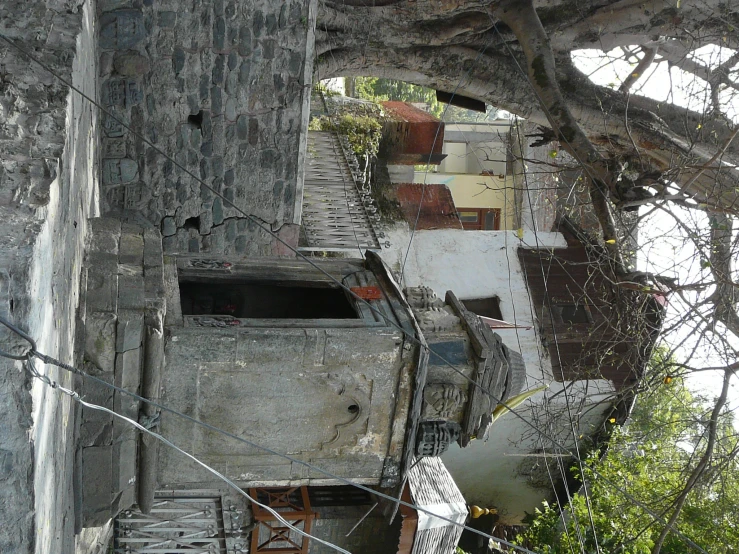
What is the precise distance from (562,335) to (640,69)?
3766mm

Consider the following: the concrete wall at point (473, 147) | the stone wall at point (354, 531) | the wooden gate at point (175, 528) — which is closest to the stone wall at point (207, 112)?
the wooden gate at point (175, 528)

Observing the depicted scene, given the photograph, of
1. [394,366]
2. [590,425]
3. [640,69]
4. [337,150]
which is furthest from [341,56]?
[590,425]

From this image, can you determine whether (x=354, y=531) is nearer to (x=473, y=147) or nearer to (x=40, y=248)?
(x=40, y=248)

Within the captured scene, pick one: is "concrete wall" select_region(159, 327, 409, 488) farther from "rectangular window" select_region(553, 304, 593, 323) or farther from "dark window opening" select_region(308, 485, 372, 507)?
"rectangular window" select_region(553, 304, 593, 323)

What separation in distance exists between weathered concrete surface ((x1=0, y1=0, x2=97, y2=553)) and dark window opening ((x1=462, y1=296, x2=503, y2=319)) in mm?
7283

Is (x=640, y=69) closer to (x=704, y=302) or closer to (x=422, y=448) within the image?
(x=704, y=302)

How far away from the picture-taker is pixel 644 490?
10047 millimetres

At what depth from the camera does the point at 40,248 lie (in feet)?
8.80

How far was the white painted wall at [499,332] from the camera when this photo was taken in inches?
422

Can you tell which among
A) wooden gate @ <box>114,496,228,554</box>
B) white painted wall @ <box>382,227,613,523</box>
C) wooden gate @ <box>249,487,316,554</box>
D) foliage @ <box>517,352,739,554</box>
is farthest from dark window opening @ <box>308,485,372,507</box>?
foliage @ <box>517,352,739,554</box>

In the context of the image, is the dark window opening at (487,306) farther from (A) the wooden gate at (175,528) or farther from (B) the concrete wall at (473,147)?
(B) the concrete wall at (473,147)

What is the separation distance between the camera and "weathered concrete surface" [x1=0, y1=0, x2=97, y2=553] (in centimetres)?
248

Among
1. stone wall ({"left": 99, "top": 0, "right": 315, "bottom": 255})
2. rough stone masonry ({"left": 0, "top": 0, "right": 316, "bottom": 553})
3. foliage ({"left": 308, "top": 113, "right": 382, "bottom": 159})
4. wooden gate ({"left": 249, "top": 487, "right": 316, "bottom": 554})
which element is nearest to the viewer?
rough stone masonry ({"left": 0, "top": 0, "right": 316, "bottom": 553})

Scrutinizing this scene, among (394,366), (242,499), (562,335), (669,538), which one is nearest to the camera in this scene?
(394,366)
